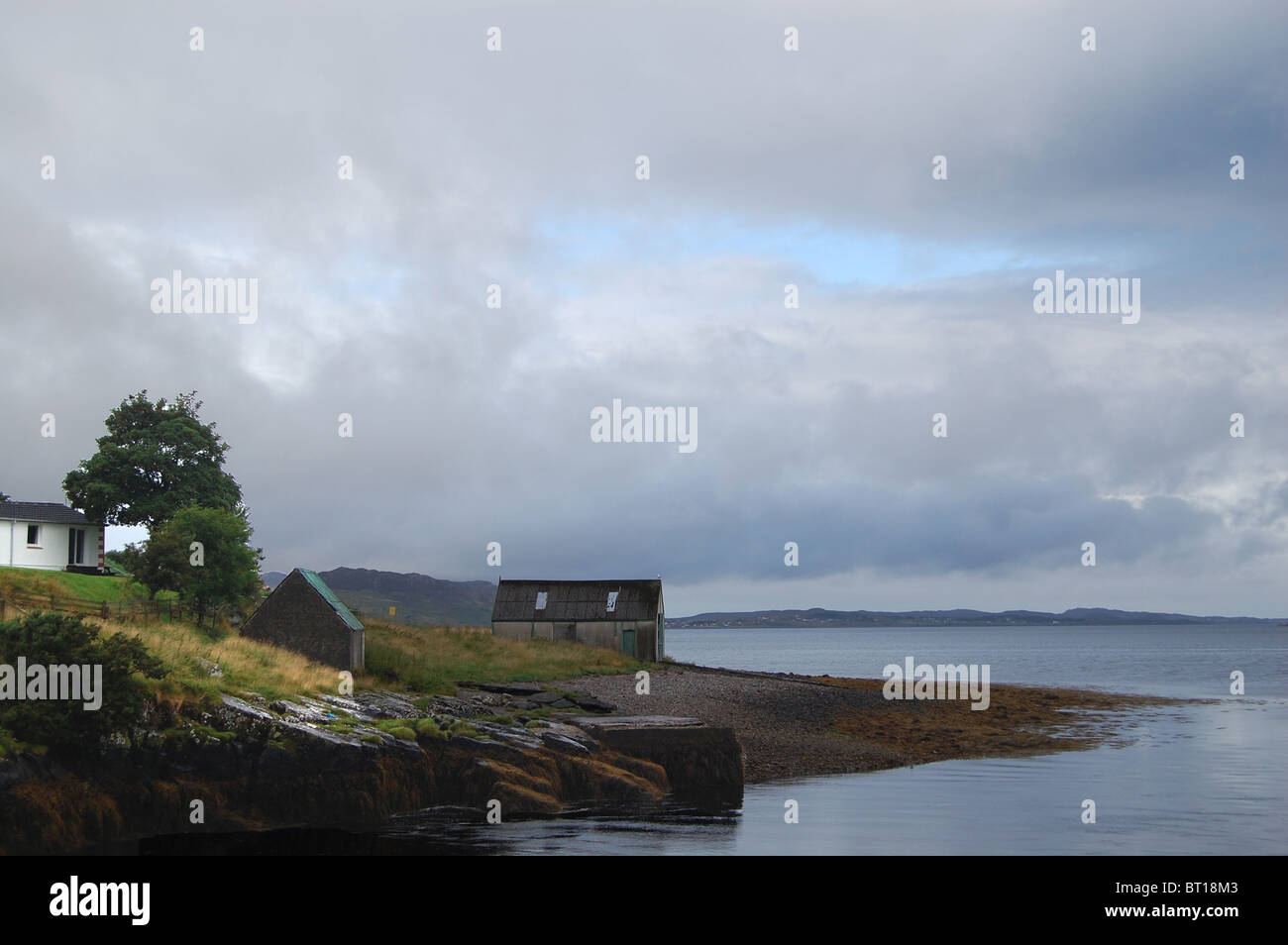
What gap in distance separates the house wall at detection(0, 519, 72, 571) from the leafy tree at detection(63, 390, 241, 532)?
287 centimetres

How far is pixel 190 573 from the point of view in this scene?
50.1 meters

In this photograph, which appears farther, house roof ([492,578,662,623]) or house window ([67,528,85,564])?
house roof ([492,578,662,623])

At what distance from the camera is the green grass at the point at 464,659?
38250 mm

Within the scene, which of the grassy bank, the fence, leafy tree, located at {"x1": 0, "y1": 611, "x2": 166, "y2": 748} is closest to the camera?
leafy tree, located at {"x1": 0, "y1": 611, "x2": 166, "y2": 748}

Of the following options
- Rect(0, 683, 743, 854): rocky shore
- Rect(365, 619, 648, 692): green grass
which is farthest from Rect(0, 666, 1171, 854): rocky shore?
Rect(365, 619, 648, 692): green grass

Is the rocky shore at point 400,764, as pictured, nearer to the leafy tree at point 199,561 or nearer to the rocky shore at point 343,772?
the rocky shore at point 343,772

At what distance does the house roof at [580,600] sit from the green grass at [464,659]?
330 centimetres

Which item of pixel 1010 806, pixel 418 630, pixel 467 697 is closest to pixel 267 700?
pixel 467 697

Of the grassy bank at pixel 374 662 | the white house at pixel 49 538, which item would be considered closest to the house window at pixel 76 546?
the white house at pixel 49 538

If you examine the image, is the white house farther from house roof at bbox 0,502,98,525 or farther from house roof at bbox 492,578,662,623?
house roof at bbox 492,578,662,623

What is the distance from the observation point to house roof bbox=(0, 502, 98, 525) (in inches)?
2559

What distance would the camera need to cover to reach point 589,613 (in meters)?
69.6
